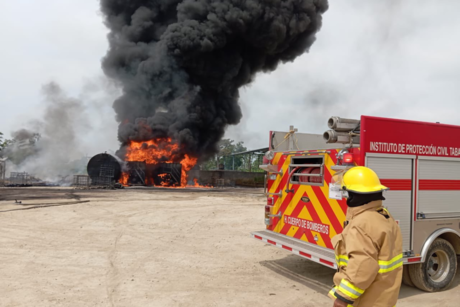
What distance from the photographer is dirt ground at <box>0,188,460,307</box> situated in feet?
13.7

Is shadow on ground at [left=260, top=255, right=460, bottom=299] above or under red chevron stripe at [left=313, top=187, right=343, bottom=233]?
under

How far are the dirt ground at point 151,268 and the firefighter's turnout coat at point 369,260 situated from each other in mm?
2354

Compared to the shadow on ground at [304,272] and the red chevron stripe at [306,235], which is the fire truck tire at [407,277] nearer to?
the shadow on ground at [304,272]

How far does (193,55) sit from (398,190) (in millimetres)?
30663

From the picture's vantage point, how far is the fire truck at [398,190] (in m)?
4.12

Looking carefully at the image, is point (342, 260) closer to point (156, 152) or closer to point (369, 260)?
point (369, 260)

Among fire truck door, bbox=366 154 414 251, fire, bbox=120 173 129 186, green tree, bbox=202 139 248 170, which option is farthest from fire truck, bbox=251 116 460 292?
green tree, bbox=202 139 248 170

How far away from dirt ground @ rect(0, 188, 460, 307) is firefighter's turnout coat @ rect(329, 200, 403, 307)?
2354mm

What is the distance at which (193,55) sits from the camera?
33000mm

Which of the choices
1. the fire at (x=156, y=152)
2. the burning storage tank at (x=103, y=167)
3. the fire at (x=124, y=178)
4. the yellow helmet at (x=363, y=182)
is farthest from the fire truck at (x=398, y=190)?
the fire at (x=156, y=152)

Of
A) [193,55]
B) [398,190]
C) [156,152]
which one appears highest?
[193,55]

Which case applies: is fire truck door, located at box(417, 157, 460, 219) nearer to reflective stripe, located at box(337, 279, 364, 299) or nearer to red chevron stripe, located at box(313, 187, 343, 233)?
red chevron stripe, located at box(313, 187, 343, 233)

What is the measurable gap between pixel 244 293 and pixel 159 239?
134 inches

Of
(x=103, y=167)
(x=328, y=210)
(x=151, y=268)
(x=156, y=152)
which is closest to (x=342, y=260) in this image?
(x=328, y=210)
